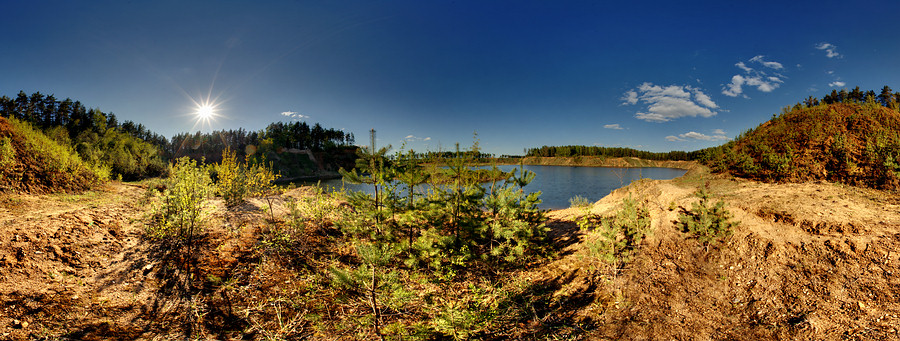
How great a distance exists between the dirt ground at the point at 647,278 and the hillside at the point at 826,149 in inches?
50.1

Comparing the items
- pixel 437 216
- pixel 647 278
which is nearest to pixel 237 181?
pixel 437 216

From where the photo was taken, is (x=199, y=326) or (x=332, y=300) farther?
(x=332, y=300)

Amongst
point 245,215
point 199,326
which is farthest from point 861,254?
point 245,215

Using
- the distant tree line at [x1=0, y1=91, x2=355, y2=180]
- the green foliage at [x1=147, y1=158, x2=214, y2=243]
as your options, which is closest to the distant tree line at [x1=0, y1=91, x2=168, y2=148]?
the distant tree line at [x1=0, y1=91, x2=355, y2=180]

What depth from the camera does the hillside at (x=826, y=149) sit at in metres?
7.47

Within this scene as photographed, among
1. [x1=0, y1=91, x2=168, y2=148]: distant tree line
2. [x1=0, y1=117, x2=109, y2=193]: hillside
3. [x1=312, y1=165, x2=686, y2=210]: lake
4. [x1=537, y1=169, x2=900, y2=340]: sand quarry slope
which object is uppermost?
[x1=0, y1=91, x2=168, y2=148]: distant tree line

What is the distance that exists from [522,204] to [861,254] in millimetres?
5554

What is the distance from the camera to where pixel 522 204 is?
6.68 m

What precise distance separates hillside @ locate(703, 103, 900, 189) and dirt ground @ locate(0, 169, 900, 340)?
4.18 feet

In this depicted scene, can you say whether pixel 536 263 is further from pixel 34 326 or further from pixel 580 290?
pixel 34 326

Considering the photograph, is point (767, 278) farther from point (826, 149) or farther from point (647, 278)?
point (826, 149)

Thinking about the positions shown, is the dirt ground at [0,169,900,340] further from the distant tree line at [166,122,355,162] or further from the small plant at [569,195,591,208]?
the distant tree line at [166,122,355,162]

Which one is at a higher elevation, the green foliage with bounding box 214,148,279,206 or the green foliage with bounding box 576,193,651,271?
the green foliage with bounding box 214,148,279,206

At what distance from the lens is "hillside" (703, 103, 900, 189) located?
7473 millimetres
